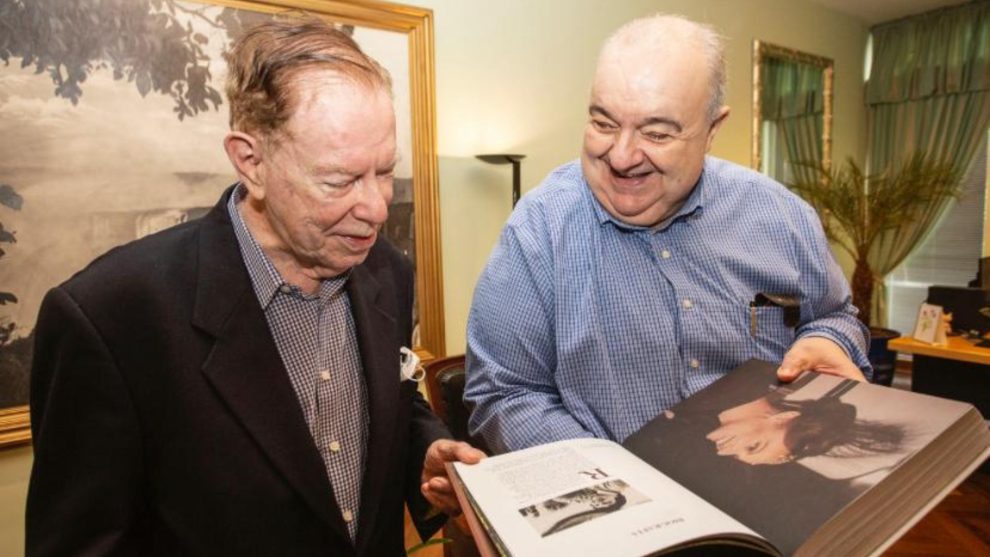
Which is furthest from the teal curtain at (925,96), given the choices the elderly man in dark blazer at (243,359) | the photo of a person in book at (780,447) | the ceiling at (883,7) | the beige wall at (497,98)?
the elderly man in dark blazer at (243,359)

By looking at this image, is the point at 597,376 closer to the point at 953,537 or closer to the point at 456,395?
the point at 456,395

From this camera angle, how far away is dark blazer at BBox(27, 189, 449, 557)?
0.75m

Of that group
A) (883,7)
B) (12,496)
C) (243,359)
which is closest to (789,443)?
(243,359)

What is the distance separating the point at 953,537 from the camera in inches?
123

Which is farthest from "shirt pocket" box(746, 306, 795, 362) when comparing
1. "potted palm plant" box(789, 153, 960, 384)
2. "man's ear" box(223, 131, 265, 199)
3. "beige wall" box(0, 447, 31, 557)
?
"potted palm plant" box(789, 153, 960, 384)

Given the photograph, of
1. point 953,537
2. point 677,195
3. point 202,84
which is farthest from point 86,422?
point 953,537

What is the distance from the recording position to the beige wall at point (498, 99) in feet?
10.9

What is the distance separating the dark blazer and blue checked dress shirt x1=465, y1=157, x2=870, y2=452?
294 mm

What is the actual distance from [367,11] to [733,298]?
2.42 meters

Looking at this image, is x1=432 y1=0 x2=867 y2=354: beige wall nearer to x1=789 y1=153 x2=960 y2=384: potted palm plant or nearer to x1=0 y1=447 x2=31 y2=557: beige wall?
x1=0 y1=447 x2=31 y2=557: beige wall

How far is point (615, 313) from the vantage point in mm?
1118

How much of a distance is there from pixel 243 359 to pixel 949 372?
4178mm

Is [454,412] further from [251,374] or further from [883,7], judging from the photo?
[883,7]

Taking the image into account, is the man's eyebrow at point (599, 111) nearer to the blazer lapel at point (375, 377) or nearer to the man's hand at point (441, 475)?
the blazer lapel at point (375, 377)
